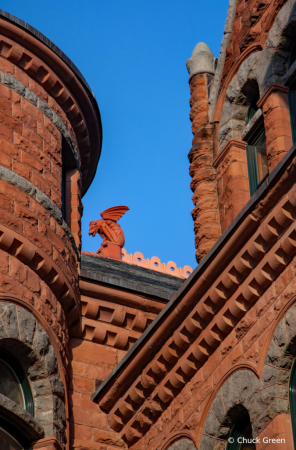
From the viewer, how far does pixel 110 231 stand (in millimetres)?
21125

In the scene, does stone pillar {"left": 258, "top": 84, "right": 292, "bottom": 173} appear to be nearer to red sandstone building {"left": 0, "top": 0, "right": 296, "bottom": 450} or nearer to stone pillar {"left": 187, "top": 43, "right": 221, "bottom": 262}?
red sandstone building {"left": 0, "top": 0, "right": 296, "bottom": 450}

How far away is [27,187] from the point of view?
12.1 meters

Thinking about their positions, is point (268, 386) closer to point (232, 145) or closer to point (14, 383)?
point (14, 383)

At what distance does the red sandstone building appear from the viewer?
9711mm

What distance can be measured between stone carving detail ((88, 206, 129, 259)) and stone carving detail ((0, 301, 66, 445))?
28.3 ft

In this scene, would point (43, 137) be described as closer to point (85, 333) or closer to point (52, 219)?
point (52, 219)

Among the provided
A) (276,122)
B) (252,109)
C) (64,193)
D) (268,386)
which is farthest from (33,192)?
(268,386)

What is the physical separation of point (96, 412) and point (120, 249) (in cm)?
850

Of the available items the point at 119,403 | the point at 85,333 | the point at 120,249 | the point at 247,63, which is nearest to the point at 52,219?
the point at 85,333

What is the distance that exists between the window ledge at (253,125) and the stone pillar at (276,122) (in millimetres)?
417

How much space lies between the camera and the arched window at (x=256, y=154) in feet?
43.3

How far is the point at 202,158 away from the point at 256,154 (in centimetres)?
128

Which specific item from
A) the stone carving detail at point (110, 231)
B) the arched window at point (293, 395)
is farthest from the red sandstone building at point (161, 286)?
the stone carving detail at point (110, 231)

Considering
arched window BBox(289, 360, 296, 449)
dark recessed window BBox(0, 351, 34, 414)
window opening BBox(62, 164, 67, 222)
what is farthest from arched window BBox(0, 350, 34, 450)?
arched window BBox(289, 360, 296, 449)
